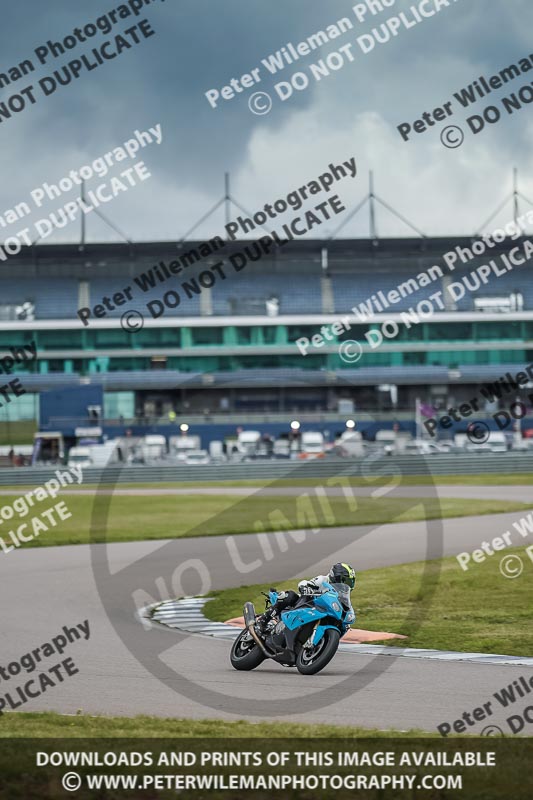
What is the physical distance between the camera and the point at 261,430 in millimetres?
74438

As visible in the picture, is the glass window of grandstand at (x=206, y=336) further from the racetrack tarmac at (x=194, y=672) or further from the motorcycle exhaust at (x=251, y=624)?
the motorcycle exhaust at (x=251, y=624)

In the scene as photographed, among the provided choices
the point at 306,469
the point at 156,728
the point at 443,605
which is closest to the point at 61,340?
the point at 306,469

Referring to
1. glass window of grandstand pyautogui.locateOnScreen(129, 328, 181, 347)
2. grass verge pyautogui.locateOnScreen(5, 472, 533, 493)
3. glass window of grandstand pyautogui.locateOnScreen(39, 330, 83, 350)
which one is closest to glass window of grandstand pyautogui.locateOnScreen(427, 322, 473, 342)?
glass window of grandstand pyautogui.locateOnScreen(129, 328, 181, 347)

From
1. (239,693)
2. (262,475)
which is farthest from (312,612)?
(262,475)

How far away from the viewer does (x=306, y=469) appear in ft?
175

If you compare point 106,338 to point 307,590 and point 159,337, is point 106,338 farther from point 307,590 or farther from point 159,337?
point 307,590

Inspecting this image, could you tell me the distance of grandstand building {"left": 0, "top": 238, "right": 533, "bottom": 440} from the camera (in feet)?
280

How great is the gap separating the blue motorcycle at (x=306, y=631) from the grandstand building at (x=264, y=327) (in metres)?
71.0

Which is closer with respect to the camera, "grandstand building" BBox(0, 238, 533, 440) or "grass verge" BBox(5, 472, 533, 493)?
"grass verge" BBox(5, 472, 533, 493)

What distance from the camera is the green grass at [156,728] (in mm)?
7559

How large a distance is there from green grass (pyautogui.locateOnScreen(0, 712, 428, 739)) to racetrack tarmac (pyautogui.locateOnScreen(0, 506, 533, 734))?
1.40 feet

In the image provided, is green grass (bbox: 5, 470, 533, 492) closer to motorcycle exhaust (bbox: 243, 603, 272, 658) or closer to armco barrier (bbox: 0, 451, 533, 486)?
armco barrier (bbox: 0, 451, 533, 486)

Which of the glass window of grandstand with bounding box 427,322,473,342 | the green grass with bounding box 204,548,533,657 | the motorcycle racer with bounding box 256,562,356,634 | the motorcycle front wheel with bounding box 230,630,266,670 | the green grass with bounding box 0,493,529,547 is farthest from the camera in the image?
the glass window of grandstand with bounding box 427,322,473,342

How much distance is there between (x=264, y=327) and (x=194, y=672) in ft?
260
